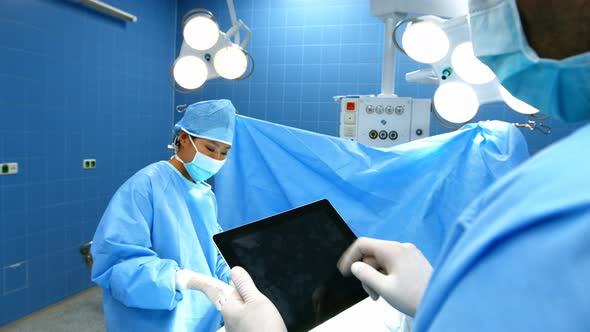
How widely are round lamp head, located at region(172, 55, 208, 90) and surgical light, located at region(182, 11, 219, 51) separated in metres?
0.09

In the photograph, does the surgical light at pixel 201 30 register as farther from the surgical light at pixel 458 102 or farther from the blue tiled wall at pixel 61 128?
the blue tiled wall at pixel 61 128

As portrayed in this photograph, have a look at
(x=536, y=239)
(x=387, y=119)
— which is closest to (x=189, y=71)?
(x=387, y=119)

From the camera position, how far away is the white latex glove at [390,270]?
0.72 metres

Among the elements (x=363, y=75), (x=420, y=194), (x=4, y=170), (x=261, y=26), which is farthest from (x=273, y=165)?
(x=261, y=26)

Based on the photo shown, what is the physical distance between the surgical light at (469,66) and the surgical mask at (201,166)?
1.03 metres

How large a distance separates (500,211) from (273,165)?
140 cm

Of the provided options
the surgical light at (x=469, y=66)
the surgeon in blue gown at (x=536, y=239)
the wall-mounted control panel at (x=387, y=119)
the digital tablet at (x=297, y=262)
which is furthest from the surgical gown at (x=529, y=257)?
the wall-mounted control panel at (x=387, y=119)

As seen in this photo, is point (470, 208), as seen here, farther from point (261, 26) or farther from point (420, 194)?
point (261, 26)

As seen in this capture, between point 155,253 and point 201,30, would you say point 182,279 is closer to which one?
point 155,253

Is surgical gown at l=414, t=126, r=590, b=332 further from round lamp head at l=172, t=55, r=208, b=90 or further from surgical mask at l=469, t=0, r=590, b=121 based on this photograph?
round lamp head at l=172, t=55, r=208, b=90

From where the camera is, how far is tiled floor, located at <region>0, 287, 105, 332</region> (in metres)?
2.56

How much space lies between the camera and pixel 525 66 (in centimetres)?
44

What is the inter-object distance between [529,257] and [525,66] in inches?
12.1

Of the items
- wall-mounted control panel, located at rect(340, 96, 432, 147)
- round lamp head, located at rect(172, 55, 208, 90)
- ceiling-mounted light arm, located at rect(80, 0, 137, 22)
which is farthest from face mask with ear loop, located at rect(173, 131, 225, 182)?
ceiling-mounted light arm, located at rect(80, 0, 137, 22)
